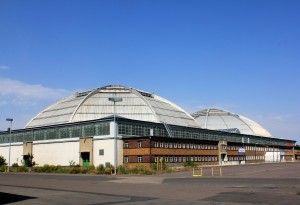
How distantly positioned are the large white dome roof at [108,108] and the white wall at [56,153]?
19.5ft

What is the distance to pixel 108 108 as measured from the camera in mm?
81188

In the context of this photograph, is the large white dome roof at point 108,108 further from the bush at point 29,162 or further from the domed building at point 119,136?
the bush at point 29,162

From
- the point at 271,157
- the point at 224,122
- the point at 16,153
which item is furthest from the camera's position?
the point at 224,122

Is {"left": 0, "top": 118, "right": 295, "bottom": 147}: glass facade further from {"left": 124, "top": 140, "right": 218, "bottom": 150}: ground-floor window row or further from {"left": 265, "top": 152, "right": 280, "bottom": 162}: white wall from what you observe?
{"left": 265, "top": 152, "right": 280, "bottom": 162}: white wall

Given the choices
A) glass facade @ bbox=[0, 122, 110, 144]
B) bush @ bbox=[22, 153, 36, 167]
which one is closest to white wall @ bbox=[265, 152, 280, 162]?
glass facade @ bbox=[0, 122, 110, 144]

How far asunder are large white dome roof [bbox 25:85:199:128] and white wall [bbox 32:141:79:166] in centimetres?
594

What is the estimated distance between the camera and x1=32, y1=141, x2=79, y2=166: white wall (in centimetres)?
7125

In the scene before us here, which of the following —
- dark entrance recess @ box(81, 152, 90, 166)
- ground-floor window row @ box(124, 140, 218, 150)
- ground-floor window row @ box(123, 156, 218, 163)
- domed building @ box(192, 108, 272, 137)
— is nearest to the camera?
ground-floor window row @ box(123, 156, 218, 163)

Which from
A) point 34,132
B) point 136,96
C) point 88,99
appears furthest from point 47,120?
point 136,96

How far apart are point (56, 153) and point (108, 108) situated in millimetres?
14954

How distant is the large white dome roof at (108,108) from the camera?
79.8m

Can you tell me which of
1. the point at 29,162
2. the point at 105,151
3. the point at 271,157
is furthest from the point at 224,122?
the point at 29,162

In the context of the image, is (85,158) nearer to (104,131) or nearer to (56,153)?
(104,131)

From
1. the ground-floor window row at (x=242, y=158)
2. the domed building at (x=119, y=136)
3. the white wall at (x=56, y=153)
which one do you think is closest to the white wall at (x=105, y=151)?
the domed building at (x=119, y=136)
